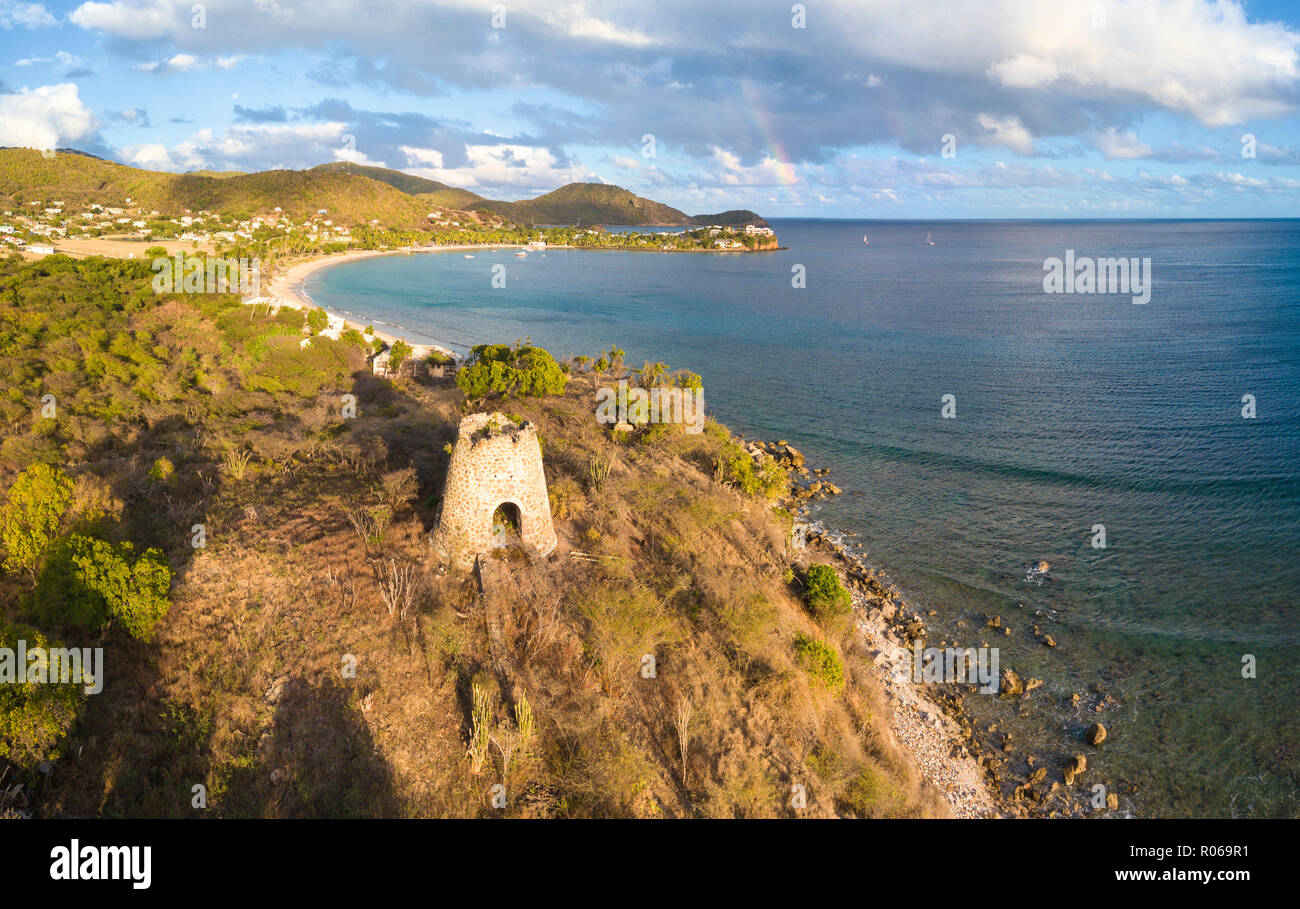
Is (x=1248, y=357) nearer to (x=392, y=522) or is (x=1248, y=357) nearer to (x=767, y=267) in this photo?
(x=392, y=522)

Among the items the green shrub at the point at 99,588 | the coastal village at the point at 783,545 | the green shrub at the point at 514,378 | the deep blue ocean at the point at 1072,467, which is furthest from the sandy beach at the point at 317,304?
the green shrub at the point at 99,588

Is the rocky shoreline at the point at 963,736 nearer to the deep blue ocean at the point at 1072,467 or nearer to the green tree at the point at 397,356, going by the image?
the deep blue ocean at the point at 1072,467

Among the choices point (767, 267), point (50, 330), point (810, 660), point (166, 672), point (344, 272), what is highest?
point (767, 267)

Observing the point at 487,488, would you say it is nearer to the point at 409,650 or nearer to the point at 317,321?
the point at 409,650

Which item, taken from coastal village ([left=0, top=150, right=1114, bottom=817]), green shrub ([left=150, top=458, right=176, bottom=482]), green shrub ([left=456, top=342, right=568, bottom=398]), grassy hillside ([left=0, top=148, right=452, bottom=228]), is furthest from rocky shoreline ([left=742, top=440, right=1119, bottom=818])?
grassy hillside ([left=0, top=148, right=452, bottom=228])

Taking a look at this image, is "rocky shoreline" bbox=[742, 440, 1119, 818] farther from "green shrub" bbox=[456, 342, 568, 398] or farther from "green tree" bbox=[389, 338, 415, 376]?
"green tree" bbox=[389, 338, 415, 376]
